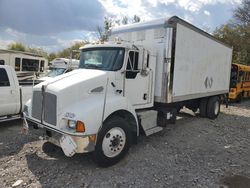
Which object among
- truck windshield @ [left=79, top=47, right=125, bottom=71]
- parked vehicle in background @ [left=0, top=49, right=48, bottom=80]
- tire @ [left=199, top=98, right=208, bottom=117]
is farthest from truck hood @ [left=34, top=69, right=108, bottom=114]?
parked vehicle in background @ [left=0, top=49, right=48, bottom=80]

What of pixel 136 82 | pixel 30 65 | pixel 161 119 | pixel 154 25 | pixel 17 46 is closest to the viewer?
pixel 136 82

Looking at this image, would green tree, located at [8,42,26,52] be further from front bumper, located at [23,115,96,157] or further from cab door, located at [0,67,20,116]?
front bumper, located at [23,115,96,157]

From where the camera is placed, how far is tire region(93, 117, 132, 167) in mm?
5305

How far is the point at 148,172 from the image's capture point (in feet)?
17.7

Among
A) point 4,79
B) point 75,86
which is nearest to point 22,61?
point 4,79

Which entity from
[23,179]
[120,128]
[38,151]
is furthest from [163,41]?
[23,179]

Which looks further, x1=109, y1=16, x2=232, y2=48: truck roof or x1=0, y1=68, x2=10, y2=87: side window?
x1=0, y1=68, x2=10, y2=87: side window

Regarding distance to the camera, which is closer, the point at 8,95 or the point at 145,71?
the point at 145,71

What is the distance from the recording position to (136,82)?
6.59 meters

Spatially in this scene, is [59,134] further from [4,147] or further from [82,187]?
[4,147]

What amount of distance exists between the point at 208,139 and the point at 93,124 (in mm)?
4382

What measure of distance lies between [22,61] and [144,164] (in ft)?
49.1

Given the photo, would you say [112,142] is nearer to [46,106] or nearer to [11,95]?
[46,106]

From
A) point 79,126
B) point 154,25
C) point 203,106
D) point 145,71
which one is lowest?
point 203,106
